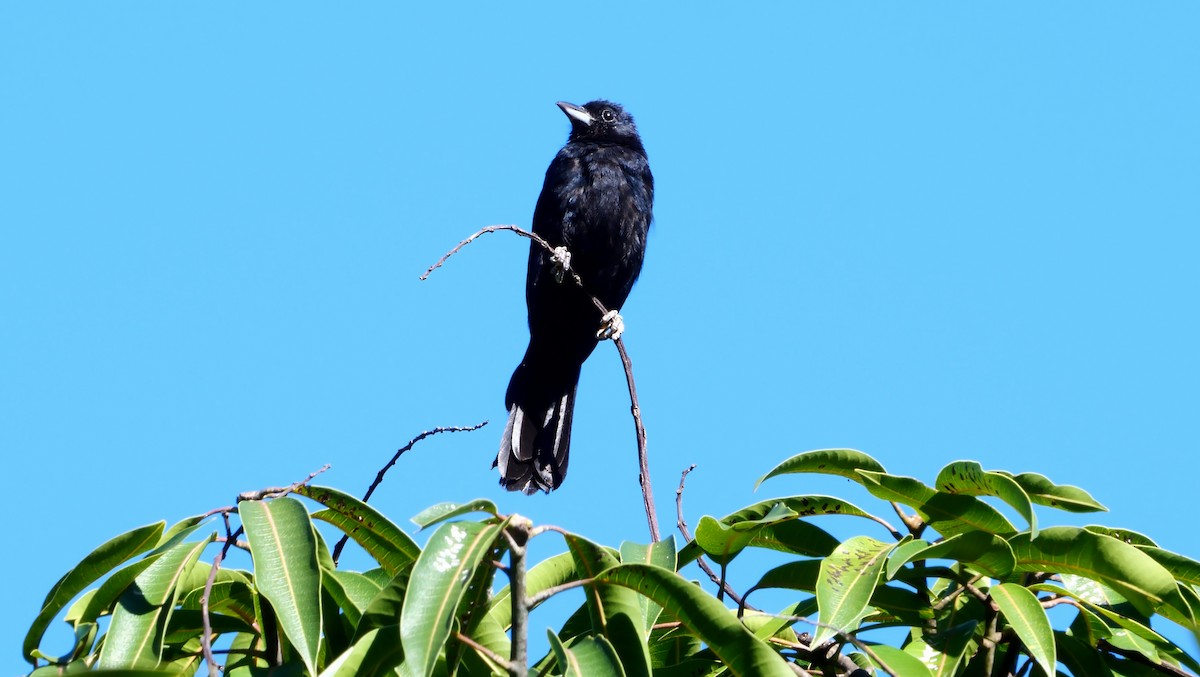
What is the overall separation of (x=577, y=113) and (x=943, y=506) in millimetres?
6013

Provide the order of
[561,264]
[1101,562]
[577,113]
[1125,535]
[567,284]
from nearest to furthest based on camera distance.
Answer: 1. [1101,562]
2. [1125,535]
3. [561,264]
4. [567,284]
5. [577,113]

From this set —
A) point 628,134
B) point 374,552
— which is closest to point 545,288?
point 628,134

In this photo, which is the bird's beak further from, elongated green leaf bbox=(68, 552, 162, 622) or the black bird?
elongated green leaf bbox=(68, 552, 162, 622)

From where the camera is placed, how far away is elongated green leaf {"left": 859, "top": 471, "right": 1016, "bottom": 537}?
6.57 ft

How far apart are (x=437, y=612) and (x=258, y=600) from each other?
50cm

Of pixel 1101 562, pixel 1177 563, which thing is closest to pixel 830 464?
pixel 1101 562

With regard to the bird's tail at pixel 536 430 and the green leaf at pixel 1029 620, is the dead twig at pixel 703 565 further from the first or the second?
the bird's tail at pixel 536 430

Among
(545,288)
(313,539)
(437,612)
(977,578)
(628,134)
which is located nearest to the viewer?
(437,612)

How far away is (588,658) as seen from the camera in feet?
5.64

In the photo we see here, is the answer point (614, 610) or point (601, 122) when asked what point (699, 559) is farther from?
point (601, 122)

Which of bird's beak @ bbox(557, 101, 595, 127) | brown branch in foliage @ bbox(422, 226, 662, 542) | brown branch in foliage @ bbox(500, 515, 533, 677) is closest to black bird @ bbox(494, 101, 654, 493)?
bird's beak @ bbox(557, 101, 595, 127)

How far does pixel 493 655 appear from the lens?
1.79 m

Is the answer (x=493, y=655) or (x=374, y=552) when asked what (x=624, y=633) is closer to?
(x=493, y=655)

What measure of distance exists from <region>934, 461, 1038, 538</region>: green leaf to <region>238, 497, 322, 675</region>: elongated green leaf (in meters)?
1.06
